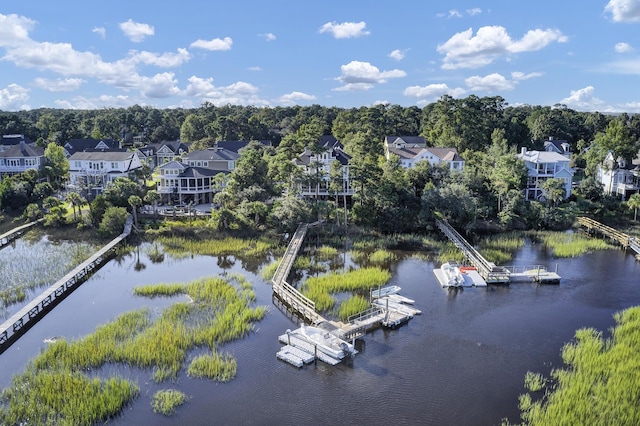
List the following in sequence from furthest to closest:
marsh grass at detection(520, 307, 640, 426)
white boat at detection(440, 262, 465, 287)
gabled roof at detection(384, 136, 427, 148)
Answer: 1. gabled roof at detection(384, 136, 427, 148)
2. white boat at detection(440, 262, 465, 287)
3. marsh grass at detection(520, 307, 640, 426)

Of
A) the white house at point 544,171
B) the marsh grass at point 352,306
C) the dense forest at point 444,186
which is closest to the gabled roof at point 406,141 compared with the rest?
the dense forest at point 444,186

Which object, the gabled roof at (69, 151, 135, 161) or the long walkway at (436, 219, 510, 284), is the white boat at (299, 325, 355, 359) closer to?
the long walkway at (436, 219, 510, 284)

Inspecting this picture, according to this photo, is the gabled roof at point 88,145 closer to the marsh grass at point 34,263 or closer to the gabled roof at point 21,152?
the gabled roof at point 21,152

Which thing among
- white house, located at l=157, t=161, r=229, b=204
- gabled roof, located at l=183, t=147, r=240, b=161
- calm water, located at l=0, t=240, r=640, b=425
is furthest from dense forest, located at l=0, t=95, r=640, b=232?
calm water, located at l=0, t=240, r=640, b=425

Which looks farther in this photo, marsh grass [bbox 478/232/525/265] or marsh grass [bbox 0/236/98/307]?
marsh grass [bbox 478/232/525/265]

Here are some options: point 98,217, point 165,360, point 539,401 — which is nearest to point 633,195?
point 539,401

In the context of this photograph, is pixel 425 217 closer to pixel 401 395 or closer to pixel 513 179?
pixel 513 179

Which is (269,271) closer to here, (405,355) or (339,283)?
(339,283)
